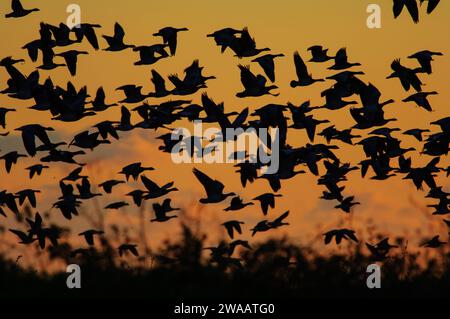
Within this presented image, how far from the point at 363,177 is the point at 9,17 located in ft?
29.5

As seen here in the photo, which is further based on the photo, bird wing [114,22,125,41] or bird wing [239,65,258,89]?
bird wing [114,22,125,41]

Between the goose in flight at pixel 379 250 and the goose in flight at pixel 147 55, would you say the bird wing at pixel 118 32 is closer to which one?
the goose in flight at pixel 147 55

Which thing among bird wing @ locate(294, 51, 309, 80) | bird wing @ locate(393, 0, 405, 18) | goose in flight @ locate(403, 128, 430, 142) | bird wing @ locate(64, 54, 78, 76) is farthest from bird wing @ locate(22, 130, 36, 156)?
goose in flight @ locate(403, 128, 430, 142)

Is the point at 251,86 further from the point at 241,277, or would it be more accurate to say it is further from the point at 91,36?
the point at 241,277

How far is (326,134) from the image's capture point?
29859 millimetres

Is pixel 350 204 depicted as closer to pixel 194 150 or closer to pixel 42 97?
pixel 194 150

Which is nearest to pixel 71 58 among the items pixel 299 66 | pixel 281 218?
pixel 299 66

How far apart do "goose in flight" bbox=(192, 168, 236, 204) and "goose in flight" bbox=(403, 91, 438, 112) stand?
4672 millimetres

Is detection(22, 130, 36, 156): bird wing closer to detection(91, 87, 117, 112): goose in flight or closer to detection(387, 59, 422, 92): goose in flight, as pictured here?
detection(91, 87, 117, 112): goose in flight

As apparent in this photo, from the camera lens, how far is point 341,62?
29.6 metres

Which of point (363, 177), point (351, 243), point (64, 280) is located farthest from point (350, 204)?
point (64, 280)

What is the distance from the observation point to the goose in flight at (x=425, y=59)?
29516 mm

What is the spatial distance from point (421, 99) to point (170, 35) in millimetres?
6189

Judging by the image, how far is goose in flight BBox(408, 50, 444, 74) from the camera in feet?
96.8
